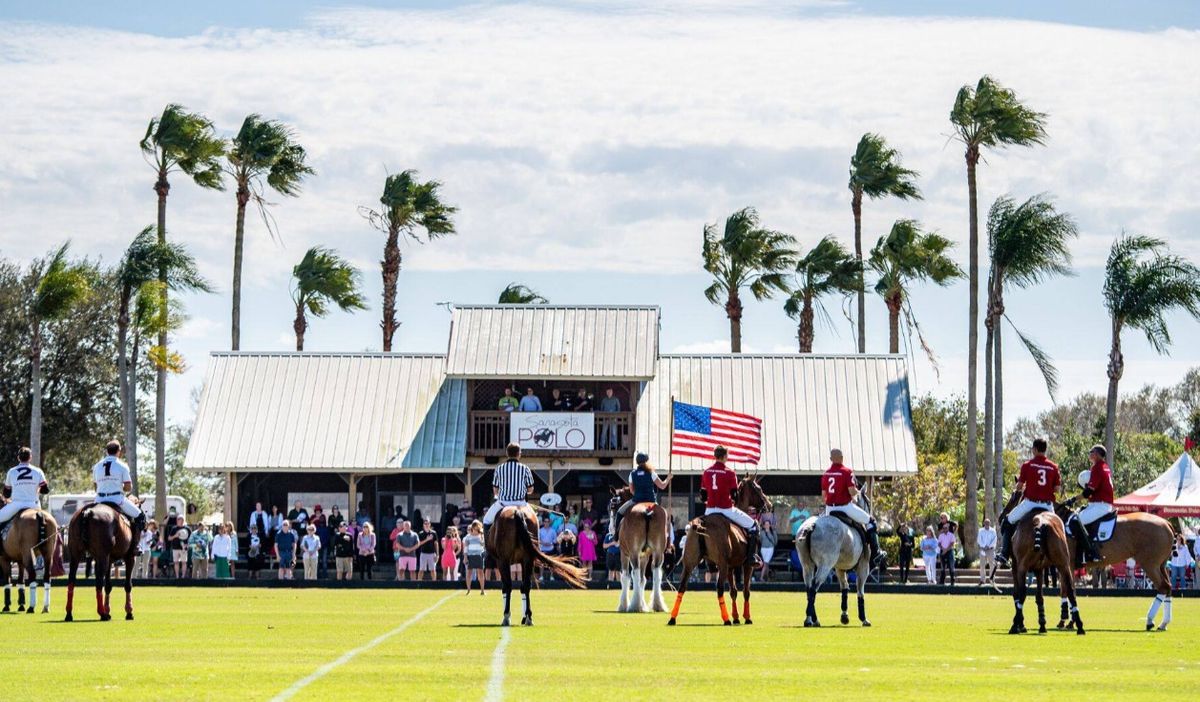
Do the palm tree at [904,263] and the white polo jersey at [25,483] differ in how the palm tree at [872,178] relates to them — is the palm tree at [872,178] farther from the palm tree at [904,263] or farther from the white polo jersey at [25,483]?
the white polo jersey at [25,483]

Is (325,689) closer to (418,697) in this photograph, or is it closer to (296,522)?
(418,697)

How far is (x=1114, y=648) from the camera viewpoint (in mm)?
17078

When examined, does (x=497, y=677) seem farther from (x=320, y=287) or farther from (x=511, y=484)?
(x=320, y=287)

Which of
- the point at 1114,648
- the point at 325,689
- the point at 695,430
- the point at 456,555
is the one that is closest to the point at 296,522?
the point at 456,555

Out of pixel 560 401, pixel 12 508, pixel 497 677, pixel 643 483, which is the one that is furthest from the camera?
pixel 560 401

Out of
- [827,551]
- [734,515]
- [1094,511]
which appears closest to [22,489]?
[734,515]

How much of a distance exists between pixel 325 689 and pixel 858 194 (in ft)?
178

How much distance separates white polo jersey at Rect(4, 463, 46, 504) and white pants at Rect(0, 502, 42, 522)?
0.04m

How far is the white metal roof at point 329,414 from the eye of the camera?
48.3 m

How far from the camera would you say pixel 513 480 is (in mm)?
21172

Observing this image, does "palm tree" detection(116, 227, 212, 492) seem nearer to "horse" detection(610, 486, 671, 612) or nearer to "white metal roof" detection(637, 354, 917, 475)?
"white metal roof" detection(637, 354, 917, 475)

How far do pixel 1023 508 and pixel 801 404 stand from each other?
99.0 ft

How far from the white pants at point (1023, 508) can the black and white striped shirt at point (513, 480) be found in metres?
5.55

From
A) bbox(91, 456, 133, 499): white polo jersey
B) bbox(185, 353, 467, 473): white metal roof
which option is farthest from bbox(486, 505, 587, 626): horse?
bbox(185, 353, 467, 473): white metal roof
